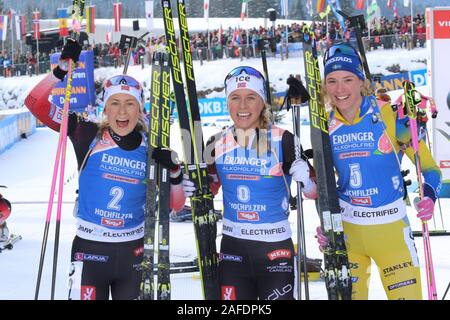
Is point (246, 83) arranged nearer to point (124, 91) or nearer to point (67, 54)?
point (124, 91)

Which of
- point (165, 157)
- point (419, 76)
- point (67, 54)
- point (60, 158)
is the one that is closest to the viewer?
point (165, 157)

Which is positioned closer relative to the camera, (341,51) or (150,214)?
(150,214)

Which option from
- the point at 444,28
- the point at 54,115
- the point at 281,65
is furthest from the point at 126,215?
the point at 281,65

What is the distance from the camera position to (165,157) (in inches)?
159

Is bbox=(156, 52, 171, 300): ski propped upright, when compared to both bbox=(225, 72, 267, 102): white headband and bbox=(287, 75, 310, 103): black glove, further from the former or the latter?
bbox=(287, 75, 310, 103): black glove

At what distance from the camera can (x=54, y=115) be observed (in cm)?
446

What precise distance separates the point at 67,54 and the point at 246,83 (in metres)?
1.23

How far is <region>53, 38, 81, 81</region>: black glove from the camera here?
14.7 feet

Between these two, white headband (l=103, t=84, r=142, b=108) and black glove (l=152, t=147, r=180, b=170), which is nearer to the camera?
black glove (l=152, t=147, r=180, b=170)

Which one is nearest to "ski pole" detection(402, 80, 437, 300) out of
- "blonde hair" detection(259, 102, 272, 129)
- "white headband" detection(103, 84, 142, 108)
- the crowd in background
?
"blonde hair" detection(259, 102, 272, 129)

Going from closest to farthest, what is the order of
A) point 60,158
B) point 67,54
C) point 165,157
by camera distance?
1. point 165,157
2. point 67,54
3. point 60,158

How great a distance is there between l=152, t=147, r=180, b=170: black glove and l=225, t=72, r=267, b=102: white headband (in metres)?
0.54

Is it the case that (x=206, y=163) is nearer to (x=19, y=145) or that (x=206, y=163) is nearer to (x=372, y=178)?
(x=372, y=178)

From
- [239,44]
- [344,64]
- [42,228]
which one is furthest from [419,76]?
[344,64]
